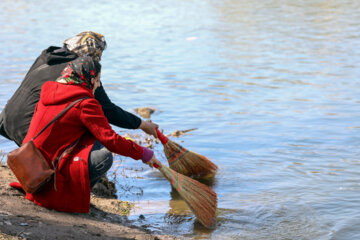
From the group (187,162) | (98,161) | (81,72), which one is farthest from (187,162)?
(81,72)

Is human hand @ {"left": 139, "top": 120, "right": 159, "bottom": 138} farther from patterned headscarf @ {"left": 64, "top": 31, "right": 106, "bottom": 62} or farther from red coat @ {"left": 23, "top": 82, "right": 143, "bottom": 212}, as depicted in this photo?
red coat @ {"left": 23, "top": 82, "right": 143, "bottom": 212}

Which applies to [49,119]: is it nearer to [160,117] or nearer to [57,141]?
[57,141]

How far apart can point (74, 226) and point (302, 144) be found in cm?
385

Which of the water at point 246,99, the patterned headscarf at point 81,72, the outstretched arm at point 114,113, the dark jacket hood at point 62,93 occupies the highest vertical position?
the patterned headscarf at point 81,72

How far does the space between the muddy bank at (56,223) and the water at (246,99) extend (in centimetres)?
33

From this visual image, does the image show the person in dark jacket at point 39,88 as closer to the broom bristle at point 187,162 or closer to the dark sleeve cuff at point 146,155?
the dark sleeve cuff at point 146,155

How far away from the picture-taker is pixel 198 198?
4.47m

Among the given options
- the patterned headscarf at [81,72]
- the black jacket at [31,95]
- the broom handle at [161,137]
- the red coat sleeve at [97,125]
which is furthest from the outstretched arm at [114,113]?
the red coat sleeve at [97,125]

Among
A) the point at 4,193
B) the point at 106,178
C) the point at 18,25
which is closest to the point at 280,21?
the point at 18,25

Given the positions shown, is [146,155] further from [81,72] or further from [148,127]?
[148,127]

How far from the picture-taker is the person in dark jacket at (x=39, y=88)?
4148 mm

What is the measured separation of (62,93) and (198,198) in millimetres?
1533

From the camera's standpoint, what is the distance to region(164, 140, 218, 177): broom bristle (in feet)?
17.4

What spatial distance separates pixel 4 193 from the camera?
4012mm
